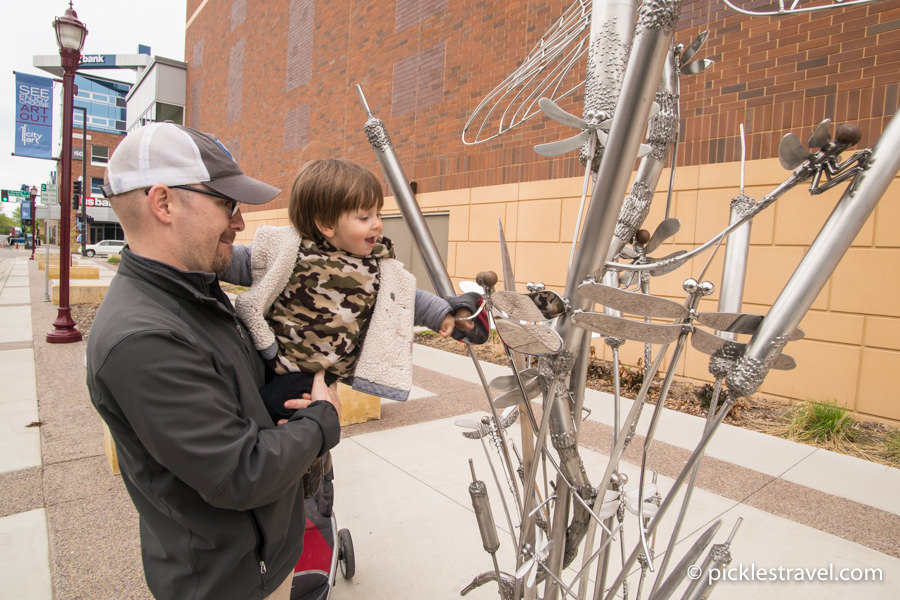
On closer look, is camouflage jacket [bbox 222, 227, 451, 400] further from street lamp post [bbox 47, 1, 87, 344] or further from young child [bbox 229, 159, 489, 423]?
street lamp post [bbox 47, 1, 87, 344]

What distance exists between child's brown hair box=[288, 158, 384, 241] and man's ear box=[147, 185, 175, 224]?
368 millimetres

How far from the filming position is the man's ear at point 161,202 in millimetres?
1043

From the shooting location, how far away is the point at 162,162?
1.04m

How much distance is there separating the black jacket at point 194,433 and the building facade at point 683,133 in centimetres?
119

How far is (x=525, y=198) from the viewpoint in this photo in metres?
7.21

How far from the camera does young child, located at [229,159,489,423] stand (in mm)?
1335

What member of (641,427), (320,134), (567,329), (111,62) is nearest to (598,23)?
(567,329)

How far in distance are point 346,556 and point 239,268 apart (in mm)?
1411

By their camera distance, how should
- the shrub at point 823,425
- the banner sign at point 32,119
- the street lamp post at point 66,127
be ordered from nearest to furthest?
the shrub at point 823,425 → the street lamp post at point 66,127 → the banner sign at point 32,119

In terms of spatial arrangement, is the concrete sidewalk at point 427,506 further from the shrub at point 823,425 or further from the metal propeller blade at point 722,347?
the metal propeller blade at point 722,347

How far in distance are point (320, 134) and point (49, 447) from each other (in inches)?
403

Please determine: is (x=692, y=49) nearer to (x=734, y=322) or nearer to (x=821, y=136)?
(x=821, y=136)

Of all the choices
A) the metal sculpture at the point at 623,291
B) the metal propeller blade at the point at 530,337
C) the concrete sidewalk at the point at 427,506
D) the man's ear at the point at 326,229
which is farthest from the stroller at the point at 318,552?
the metal propeller blade at the point at 530,337

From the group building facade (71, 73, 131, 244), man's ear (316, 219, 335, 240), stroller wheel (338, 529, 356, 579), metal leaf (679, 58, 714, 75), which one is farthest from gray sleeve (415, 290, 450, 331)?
building facade (71, 73, 131, 244)
